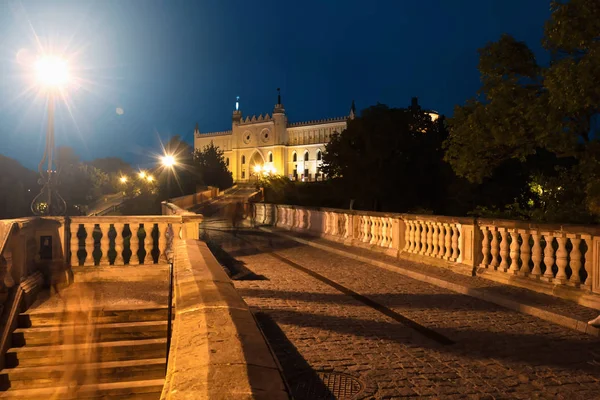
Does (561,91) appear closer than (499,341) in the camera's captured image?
No

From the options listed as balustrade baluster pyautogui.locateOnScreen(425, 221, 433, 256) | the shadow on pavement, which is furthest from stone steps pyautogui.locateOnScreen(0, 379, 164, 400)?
balustrade baluster pyautogui.locateOnScreen(425, 221, 433, 256)

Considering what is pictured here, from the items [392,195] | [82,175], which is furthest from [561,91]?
[82,175]

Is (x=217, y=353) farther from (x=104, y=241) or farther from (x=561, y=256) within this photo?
(x=104, y=241)

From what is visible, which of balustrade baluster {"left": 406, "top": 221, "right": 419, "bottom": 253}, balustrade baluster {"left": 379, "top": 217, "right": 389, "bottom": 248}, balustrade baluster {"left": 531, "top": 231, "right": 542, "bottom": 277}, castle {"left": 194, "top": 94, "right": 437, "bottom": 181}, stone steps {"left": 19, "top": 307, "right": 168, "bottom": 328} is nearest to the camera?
stone steps {"left": 19, "top": 307, "right": 168, "bottom": 328}

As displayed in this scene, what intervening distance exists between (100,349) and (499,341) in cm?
541

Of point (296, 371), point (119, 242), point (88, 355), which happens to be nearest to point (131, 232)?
point (119, 242)

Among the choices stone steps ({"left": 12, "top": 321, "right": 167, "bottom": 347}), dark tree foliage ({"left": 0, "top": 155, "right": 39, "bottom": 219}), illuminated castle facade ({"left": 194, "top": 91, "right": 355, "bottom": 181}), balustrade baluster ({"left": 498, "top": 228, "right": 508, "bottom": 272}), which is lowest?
stone steps ({"left": 12, "top": 321, "right": 167, "bottom": 347})

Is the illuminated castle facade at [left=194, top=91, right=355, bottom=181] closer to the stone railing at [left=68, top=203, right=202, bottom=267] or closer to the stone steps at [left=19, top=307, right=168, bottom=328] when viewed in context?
the stone railing at [left=68, top=203, right=202, bottom=267]

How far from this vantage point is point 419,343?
5.39 m

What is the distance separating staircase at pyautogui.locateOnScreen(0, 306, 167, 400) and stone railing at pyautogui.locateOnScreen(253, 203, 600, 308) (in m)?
5.87

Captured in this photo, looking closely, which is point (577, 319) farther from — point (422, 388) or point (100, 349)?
point (100, 349)

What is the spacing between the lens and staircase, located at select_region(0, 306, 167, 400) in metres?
6.45

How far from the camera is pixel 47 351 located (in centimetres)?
694

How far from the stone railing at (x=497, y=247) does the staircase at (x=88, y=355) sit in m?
5.87
